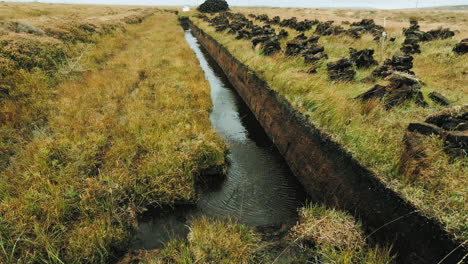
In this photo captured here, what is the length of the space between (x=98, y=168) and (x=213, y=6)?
71.3 metres

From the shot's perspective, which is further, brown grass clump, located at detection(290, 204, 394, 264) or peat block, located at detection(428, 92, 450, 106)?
peat block, located at detection(428, 92, 450, 106)

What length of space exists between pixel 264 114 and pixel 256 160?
242 centimetres

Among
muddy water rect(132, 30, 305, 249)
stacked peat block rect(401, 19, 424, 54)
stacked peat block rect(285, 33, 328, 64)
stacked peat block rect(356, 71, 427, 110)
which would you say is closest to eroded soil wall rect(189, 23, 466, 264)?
muddy water rect(132, 30, 305, 249)

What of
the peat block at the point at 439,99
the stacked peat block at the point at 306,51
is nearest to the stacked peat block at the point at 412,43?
the stacked peat block at the point at 306,51

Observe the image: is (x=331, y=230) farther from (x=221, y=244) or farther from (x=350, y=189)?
(x=221, y=244)

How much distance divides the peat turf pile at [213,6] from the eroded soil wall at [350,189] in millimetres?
65599

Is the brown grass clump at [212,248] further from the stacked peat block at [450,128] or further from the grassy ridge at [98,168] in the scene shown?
the stacked peat block at [450,128]

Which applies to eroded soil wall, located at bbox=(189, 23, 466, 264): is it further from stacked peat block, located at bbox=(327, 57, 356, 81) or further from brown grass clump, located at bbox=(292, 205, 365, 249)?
stacked peat block, located at bbox=(327, 57, 356, 81)

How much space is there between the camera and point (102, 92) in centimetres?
1050

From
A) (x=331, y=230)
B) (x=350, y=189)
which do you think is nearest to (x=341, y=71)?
(x=350, y=189)

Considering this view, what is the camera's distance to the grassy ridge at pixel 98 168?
430cm

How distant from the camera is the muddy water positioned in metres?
5.41

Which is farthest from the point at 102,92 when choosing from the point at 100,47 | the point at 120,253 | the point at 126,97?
the point at 100,47

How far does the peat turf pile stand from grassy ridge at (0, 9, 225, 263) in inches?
2513
